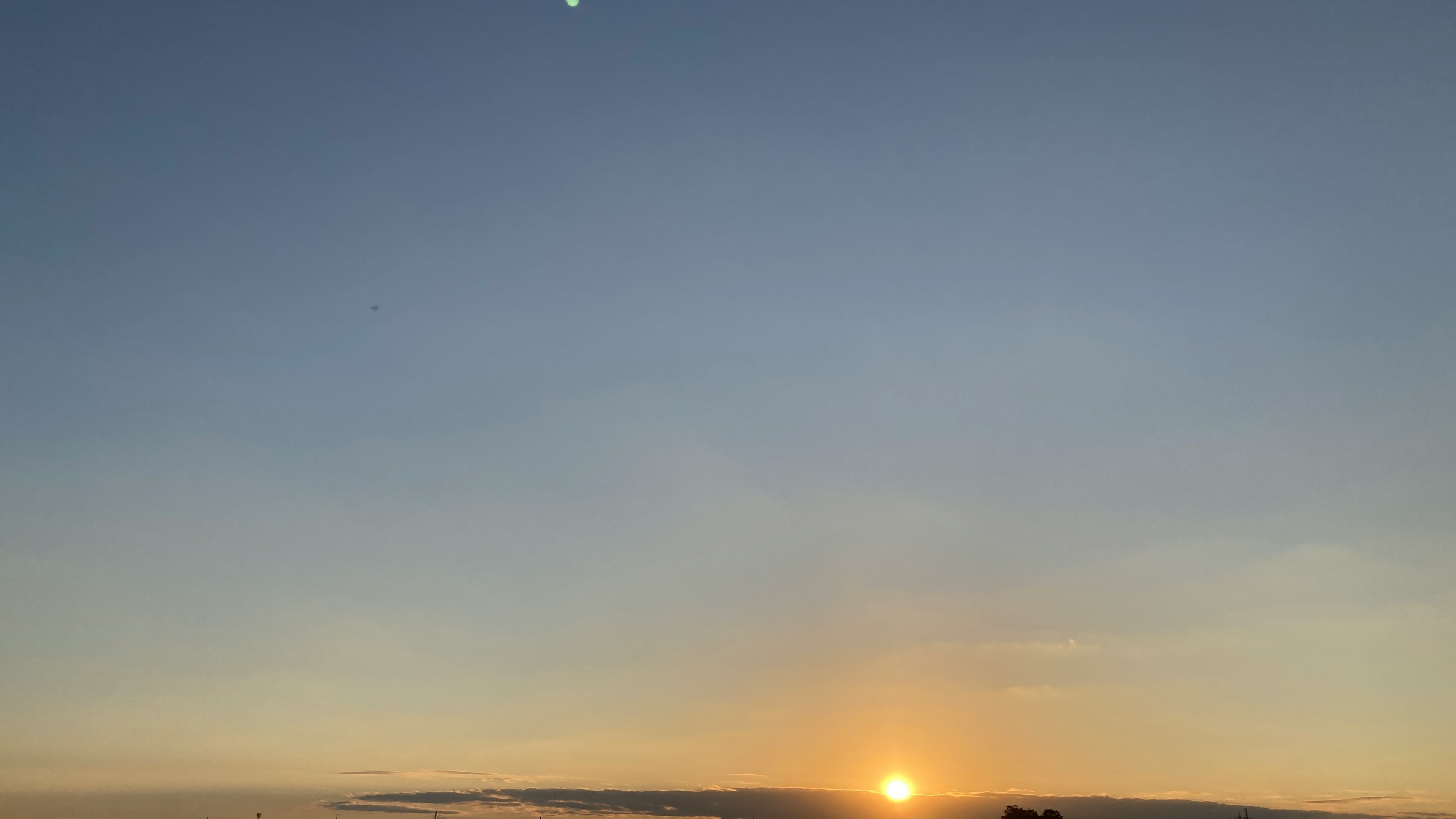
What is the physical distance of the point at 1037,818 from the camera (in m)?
178
